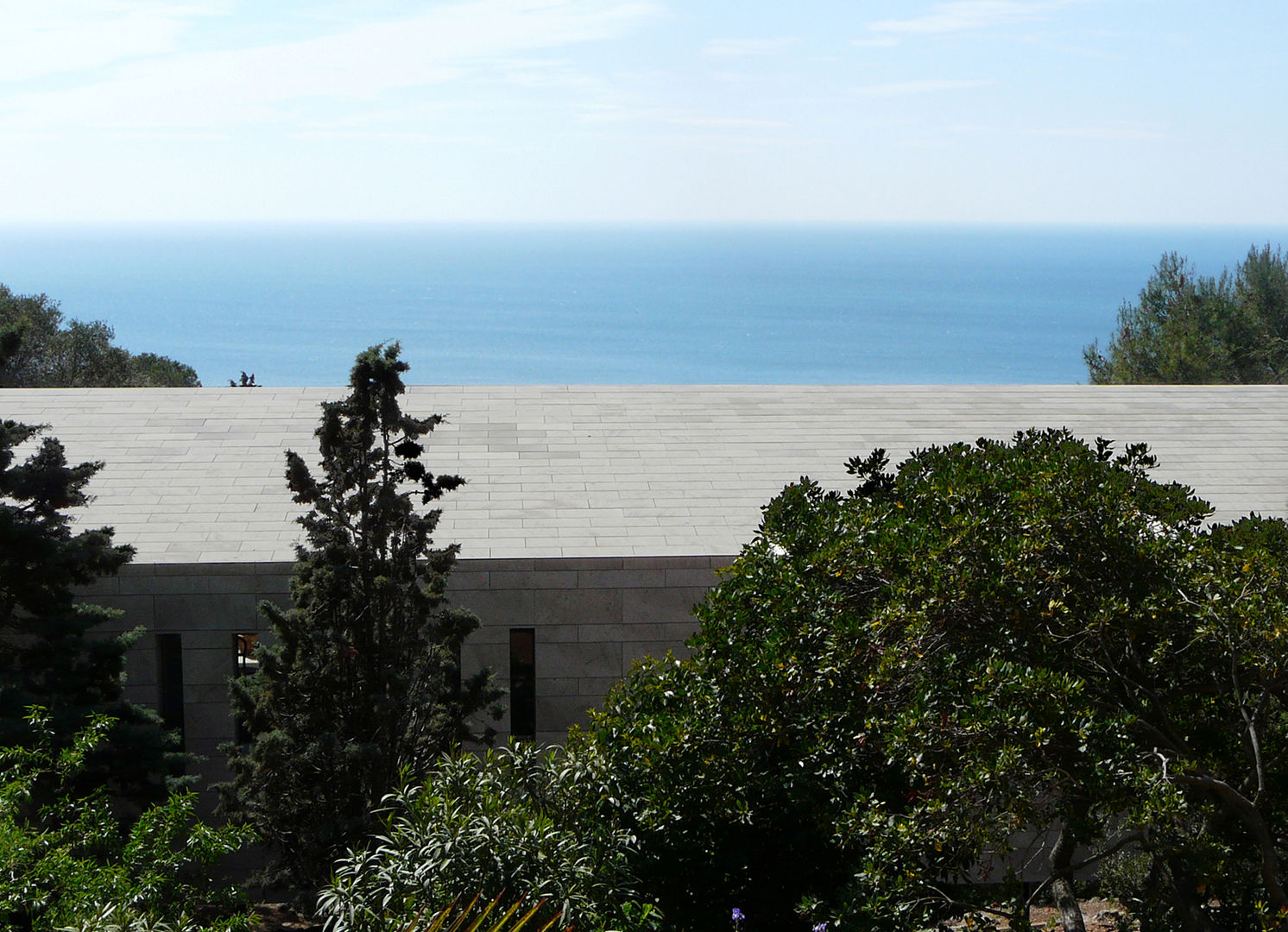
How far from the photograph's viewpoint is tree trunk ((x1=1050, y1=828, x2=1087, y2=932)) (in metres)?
7.11

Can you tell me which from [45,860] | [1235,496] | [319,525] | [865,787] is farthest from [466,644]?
[1235,496]

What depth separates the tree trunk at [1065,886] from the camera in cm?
711

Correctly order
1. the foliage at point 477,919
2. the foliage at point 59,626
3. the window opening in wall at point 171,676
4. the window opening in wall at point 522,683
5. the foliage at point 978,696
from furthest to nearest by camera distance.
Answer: the window opening in wall at point 522,683 → the window opening in wall at point 171,676 → the foliage at point 59,626 → the foliage at point 477,919 → the foliage at point 978,696

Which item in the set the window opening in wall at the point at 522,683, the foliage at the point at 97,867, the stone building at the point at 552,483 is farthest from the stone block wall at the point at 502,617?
the foliage at the point at 97,867

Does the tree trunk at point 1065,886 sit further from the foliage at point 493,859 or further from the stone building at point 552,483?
the stone building at point 552,483

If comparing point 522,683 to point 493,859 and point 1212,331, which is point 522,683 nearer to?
point 493,859

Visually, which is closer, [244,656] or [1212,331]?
[244,656]

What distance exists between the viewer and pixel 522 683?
13.5 m

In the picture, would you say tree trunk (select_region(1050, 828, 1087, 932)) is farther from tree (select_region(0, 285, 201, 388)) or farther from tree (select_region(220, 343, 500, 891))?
tree (select_region(0, 285, 201, 388))

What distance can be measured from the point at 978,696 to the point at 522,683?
837 cm

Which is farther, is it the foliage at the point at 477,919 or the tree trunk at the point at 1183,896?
the tree trunk at the point at 1183,896

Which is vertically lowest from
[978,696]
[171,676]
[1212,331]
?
[171,676]

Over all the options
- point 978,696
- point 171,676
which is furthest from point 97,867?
point 978,696

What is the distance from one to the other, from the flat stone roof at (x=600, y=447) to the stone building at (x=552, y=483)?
43 millimetres
